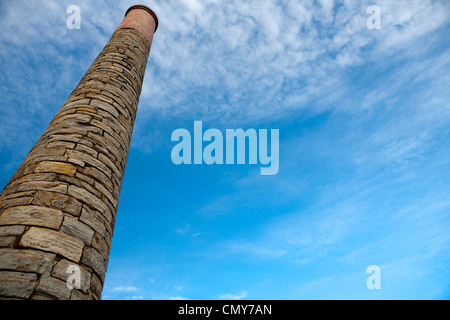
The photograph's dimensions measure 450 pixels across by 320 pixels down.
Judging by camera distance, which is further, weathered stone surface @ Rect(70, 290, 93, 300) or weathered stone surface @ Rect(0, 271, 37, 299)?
weathered stone surface @ Rect(70, 290, 93, 300)

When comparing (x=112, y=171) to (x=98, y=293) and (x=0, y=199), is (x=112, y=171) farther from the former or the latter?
(x=98, y=293)

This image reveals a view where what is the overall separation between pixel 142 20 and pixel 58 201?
667 cm

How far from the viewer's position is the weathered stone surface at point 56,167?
2855mm

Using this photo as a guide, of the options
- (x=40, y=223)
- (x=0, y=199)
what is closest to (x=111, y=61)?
(x=0, y=199)

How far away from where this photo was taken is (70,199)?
104 inches

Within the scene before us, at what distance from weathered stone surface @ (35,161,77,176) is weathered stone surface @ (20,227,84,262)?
754 millimetres

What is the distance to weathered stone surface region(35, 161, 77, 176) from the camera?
286 cm

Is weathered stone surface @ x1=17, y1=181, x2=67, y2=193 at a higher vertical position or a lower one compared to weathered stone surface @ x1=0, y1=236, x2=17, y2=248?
higher

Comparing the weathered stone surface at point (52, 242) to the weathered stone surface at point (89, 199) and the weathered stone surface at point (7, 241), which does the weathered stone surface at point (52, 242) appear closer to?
the weathered stone surface at point (7, 241)

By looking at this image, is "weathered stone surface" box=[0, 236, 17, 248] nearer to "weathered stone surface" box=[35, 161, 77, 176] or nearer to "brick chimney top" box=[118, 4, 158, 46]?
"weathered stone surface" box=[35, 161, 77, 176]

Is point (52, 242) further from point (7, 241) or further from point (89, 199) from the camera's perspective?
point (89, 199)

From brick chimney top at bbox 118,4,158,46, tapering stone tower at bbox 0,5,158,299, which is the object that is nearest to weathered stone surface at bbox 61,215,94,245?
tapering stone tower at bbox 0,5,158,299

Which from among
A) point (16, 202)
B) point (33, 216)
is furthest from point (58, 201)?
point (16, 202)

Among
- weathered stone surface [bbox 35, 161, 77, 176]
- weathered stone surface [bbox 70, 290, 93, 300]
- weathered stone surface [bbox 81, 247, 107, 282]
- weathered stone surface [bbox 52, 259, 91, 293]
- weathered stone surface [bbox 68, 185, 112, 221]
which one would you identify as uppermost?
weathered stone surface [bbox 35, 161, 77, 176]
